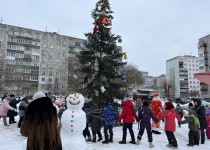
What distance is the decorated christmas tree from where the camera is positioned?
43.3 ft

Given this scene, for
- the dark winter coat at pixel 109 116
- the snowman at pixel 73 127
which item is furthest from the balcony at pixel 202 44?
the snowman at pixel 73 127

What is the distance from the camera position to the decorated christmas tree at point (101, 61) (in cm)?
1321

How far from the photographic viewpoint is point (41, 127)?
3188 millimetres

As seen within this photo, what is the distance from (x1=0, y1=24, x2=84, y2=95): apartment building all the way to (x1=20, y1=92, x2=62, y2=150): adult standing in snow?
51149mm

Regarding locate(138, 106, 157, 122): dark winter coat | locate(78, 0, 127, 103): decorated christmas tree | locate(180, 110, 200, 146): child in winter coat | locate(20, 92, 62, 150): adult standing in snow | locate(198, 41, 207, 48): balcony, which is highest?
locate(198, 41, 207, 48): balcony

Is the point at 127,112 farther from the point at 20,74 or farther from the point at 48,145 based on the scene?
the point at 20,74

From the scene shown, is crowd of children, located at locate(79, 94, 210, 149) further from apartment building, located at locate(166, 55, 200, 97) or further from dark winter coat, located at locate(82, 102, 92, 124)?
apartment building, located at locate(166, 55, 200, 97)

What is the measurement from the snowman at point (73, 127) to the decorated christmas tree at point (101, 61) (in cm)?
700

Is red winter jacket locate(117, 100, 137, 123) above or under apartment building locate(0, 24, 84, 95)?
under

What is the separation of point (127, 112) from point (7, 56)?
190 feet

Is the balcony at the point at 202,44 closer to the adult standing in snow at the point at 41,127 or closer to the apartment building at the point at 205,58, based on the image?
the apartment building at the point at 205,58

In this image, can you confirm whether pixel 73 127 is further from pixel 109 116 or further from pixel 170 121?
pixel 170 121

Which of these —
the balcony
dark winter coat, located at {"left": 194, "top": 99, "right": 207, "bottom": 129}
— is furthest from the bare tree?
dark winter coat, located at {"left": 194, "top": 99, "right": 207, "bottom": 129}

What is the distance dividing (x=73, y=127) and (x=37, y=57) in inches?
2468
